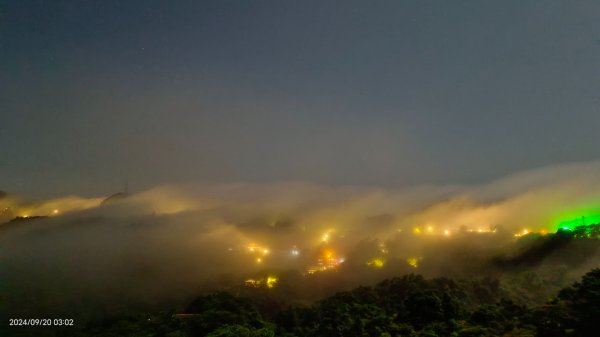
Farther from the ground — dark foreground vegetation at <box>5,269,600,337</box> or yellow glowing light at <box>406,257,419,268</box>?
yellow glowing light at <box>406,257,419,268</box>

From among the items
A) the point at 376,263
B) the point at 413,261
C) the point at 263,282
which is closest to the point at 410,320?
the point at 263,282

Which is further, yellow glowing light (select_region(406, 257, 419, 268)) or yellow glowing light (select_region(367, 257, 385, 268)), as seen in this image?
yellow glowing light (select_region(367, 257, 385, 268))

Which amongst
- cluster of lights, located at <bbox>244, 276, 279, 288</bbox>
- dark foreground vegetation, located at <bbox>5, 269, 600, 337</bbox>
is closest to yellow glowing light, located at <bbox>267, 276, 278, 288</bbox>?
cluster of lights, located at <bbox>244, 276, 279, 288</bbox>

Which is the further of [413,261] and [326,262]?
[326,262]

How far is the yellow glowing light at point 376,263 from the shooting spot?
63713 mm

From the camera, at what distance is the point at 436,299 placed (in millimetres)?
22625

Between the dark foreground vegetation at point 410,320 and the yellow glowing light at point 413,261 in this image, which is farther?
the yellow glowing light at point 413,261

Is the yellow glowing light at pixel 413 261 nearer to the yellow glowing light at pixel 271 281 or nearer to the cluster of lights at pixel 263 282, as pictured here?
the cluster of lights at pixel 263 282

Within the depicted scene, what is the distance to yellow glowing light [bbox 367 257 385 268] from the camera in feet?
209

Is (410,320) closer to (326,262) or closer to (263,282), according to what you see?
(263,282)

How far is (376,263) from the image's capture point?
64812mm

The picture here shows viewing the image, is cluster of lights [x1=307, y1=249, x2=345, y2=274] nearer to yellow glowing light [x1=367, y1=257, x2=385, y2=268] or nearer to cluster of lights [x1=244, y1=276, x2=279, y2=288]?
yellow glowing light [x1=367, y1=257, x2=385, y2=268]

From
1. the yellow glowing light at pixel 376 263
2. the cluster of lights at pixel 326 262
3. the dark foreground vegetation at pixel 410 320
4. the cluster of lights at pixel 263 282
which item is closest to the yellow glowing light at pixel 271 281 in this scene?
the cluster of lights at pixel 263 282

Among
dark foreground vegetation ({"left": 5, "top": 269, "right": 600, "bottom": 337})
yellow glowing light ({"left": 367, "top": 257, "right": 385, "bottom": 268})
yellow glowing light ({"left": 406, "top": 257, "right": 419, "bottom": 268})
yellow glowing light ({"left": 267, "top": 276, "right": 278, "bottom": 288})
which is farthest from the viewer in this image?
yellow glowing light ({"left": 367, "top": 257, "right": 385, "bottom": 268})
